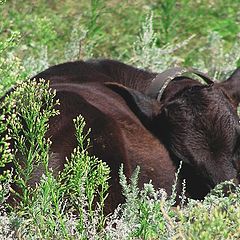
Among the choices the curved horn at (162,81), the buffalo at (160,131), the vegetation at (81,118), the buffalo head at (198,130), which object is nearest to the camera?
the vegetation at (81,118)

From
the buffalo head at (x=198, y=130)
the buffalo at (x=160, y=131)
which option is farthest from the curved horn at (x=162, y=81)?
the buffalo head at (x=198, y=130)

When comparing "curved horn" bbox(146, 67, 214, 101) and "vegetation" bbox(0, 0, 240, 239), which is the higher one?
"curved horn" bbox(146, 67, 214, 101)

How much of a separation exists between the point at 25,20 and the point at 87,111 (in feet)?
16.6

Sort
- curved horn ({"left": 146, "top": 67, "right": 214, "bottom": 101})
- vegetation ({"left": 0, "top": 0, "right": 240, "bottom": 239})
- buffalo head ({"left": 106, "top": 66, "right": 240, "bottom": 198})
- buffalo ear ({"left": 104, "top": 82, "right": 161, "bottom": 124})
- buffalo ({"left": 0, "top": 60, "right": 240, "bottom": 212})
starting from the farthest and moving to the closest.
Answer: curved horn ({"left": 146, "top": 67, "right": 214, "bottom": 101})
buffalo ear ({"left": 104, "top": 82, "right": 161, "bottom": 124})
buffalo head ({"left": 106, "top": 66, "right": 240, "bottom": 198})
buffalo ({"left": 0, "top": 60, "right": 240, "bottom": 212})
vegetation ({"left": 0, "top": 0, "right": 240, "bottom": 239})

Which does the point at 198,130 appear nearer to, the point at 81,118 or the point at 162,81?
the point at 162,81

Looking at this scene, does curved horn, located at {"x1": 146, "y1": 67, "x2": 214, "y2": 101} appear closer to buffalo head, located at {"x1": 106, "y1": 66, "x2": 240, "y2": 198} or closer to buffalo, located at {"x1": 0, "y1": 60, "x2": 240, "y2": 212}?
buffalo, located at {"x1": 0, "y1": 60, "x2": 240, "y2": 212}

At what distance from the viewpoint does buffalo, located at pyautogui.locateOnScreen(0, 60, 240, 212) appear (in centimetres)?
535

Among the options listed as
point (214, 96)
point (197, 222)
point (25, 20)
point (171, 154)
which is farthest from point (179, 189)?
point (25, 20)

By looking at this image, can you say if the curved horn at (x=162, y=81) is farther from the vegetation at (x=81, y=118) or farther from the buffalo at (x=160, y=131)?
the vegetation at (x=81, y=118)

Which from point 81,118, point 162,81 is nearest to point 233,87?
point 162,81

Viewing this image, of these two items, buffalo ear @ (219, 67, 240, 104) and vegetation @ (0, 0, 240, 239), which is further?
buffalo ear @ (219, 67, 240, 104)

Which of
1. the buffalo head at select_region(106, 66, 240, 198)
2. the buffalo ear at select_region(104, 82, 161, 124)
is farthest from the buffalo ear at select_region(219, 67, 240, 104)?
the buffalo ear at select_region(104, 82, 161, 124)

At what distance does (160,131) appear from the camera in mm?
5668

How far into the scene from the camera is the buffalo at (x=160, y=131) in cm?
535
